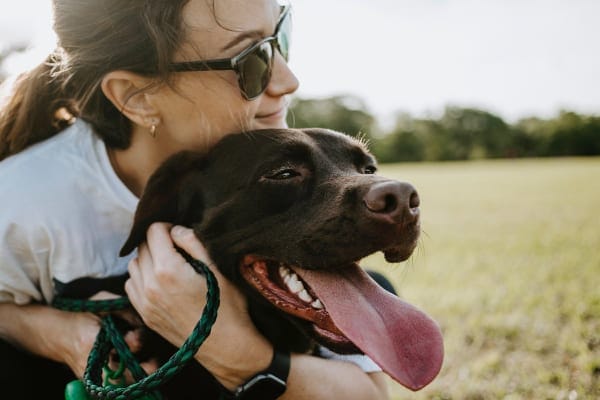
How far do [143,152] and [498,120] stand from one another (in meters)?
88.7

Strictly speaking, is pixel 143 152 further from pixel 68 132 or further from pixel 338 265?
pixel 338 265

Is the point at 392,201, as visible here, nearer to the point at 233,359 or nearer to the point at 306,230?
the point at 306,230

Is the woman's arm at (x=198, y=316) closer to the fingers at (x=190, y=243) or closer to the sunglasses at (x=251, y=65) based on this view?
the fingers at (x=190, y=243)

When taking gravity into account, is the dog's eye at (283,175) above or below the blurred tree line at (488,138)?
above

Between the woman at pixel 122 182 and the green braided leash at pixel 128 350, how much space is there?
117 mm

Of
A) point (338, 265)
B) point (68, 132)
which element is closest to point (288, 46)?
point (68, 132)

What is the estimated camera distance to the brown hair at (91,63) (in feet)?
8.13

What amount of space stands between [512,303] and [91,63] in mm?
4549

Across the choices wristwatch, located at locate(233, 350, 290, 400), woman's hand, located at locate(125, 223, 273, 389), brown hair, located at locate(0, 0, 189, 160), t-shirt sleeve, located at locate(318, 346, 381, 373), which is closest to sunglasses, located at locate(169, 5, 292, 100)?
brown hair, located at locate(0, 0, 189, 160)

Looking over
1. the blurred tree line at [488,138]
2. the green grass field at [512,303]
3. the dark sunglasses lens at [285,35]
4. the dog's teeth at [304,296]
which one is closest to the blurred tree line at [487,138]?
the blurred tree line at [488,138]

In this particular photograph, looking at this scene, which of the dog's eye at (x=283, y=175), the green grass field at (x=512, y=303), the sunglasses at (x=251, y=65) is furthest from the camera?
the green grass field at (x=512, y=303)

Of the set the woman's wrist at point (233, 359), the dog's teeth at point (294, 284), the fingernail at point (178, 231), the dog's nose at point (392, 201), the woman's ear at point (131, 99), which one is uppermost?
the woman's ear at point (131, 99)

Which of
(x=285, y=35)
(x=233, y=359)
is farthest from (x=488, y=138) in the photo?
(x=233, y=359)

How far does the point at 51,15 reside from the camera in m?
2.65
